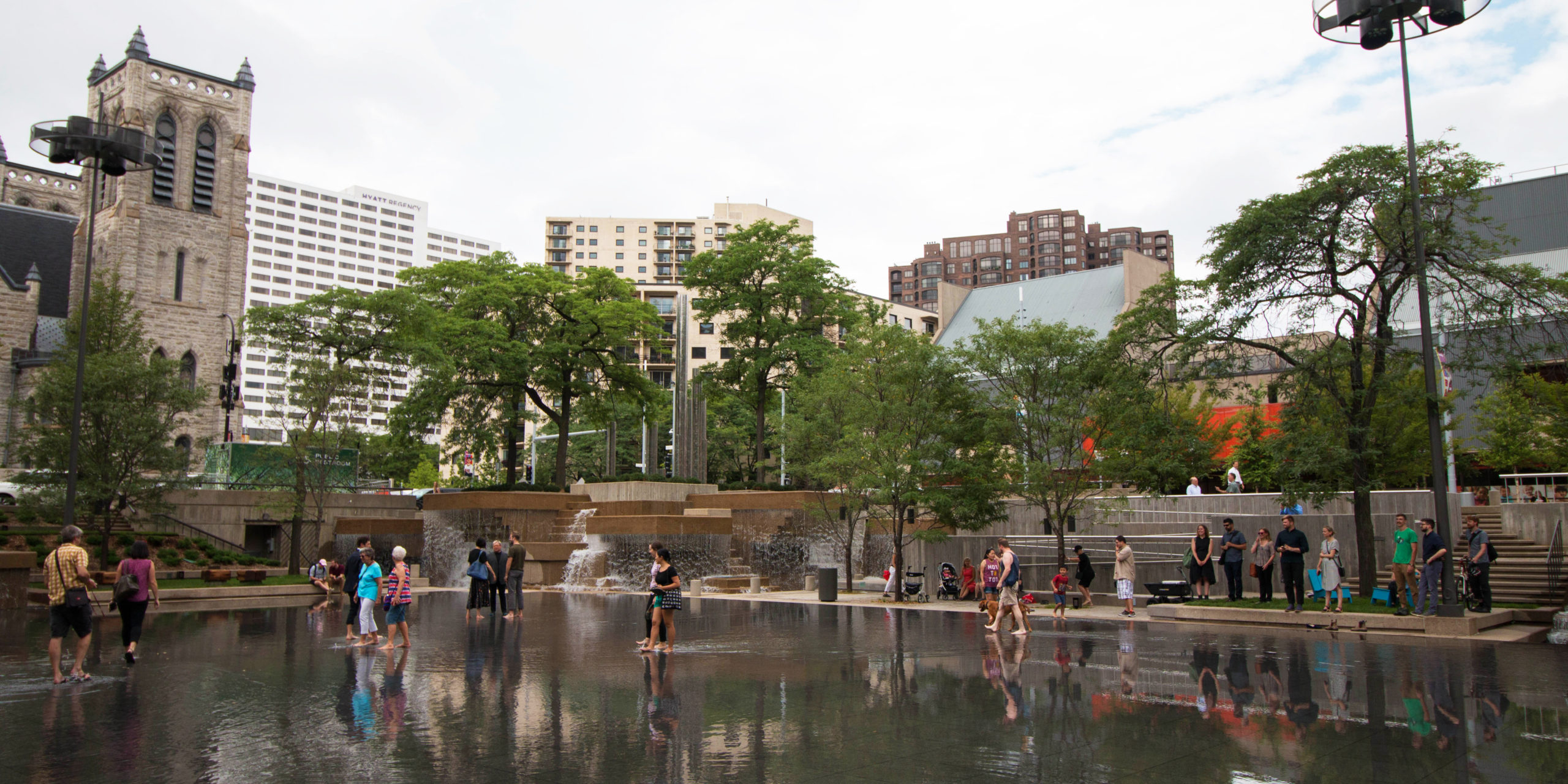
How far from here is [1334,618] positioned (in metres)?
17.7

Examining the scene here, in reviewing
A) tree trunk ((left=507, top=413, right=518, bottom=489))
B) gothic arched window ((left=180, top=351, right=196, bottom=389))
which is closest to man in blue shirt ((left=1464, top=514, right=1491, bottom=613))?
tree trunk ((left=507, top=413, right=518, bottom=489))

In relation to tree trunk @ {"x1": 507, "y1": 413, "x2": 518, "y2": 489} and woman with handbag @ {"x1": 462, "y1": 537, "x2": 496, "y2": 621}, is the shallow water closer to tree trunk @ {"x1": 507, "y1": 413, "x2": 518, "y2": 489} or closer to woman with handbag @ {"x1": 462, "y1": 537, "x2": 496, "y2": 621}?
woman with handbag @ {"x1": 462, "y1": 537, "x2": 496, "y2": 621}

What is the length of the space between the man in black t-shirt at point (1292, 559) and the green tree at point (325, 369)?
28.5m

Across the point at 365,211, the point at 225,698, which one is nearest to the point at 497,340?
the point at 225,698

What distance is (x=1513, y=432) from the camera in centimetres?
3559

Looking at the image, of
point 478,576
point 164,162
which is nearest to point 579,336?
point 478,576

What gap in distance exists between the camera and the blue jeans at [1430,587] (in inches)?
672

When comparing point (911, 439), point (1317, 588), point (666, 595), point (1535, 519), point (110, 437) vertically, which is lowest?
point (1317, 588)

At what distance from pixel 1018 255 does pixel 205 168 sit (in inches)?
4528

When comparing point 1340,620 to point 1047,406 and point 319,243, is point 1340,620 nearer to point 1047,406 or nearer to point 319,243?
point 1047,406

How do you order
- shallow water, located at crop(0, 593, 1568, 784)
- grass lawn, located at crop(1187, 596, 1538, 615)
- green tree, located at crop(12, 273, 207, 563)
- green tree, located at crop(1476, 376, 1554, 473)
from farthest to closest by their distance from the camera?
green tree, located at crop(1476, 376, 1554, 473)
green tree, located at crop(12, 273, 207, 563)
grass lawn, located at crop(1187, 596, 1538, 615)
shallow water, located at crop(0, 593, 1568, 784)

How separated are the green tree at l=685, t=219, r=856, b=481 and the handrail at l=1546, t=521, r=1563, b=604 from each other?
28.0 meters

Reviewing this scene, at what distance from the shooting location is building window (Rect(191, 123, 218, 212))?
6188 centimetres

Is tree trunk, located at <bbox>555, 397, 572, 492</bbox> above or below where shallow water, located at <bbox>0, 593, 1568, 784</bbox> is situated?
above
